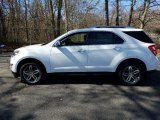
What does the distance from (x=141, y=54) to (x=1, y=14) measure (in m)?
20.4

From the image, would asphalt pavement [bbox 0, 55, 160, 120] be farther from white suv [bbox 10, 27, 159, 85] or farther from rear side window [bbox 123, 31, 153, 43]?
rear side window [bbox 123, 31, 153, 43]

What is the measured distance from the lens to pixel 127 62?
8383 mm

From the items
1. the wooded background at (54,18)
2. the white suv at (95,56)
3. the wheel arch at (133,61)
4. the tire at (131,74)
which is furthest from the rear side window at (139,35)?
the wooded background at (54,18)

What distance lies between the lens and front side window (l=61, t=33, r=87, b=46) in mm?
8469

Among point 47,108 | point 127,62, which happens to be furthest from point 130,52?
point 47,108

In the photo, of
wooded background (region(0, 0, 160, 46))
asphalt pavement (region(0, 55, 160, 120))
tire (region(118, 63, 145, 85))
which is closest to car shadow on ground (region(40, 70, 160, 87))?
asphalt pavement (region(0, 55, 160, 120))

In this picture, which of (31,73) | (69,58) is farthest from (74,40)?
(31,73)

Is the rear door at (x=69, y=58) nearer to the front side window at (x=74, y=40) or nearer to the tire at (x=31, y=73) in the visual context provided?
the front side window at (x=74, y=40)

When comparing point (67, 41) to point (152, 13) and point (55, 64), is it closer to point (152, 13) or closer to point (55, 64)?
point (55, 64)

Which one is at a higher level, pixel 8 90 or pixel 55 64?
pixel 55 64

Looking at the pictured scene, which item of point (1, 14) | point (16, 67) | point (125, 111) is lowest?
point (125, 111)

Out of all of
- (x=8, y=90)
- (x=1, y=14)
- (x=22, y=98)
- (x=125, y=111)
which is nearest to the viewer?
(x=125, y=111)

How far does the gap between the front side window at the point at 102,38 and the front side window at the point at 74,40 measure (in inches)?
6.8

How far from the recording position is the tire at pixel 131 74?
27.5 ft
